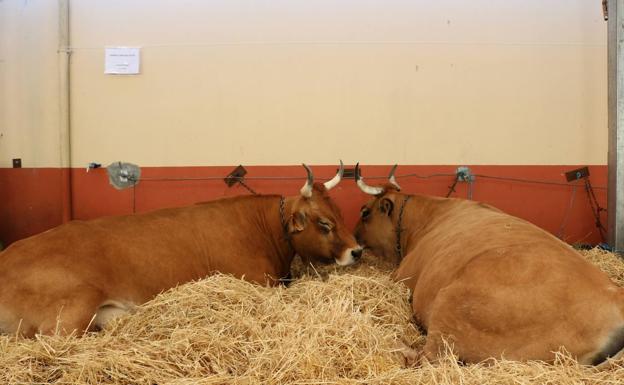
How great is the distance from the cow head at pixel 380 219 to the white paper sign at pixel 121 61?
2.57 m

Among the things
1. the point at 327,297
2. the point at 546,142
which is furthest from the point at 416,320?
the point at 546,142

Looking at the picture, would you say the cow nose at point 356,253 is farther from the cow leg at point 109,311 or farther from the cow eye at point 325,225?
the cow leg at point 109,311

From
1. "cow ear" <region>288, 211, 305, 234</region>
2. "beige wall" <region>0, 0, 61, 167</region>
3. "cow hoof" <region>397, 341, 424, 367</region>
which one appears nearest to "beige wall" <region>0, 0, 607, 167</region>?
"beige wall" <region>0, 0, 61, 167</region>

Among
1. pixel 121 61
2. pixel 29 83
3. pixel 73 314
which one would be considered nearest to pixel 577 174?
pixel 121 61

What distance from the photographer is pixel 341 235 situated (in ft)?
17.8

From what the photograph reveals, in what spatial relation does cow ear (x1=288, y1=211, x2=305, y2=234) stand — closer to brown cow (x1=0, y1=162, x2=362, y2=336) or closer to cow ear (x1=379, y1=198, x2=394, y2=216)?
brown cow (x1=0, y1=162, x2=362, y2=336)

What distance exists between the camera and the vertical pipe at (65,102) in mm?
6547

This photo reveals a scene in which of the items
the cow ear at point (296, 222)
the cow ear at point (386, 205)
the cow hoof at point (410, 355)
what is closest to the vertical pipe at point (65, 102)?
the cow ear at point (296, 222)

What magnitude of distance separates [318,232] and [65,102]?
3.08 metres

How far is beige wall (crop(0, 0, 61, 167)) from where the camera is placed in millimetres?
6570

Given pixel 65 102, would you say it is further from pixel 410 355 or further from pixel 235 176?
pixel 410 355

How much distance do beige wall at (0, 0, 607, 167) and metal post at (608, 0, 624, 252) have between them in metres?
0.47

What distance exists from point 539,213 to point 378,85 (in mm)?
2109

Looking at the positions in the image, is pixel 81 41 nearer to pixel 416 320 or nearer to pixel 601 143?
pixel 416 320
